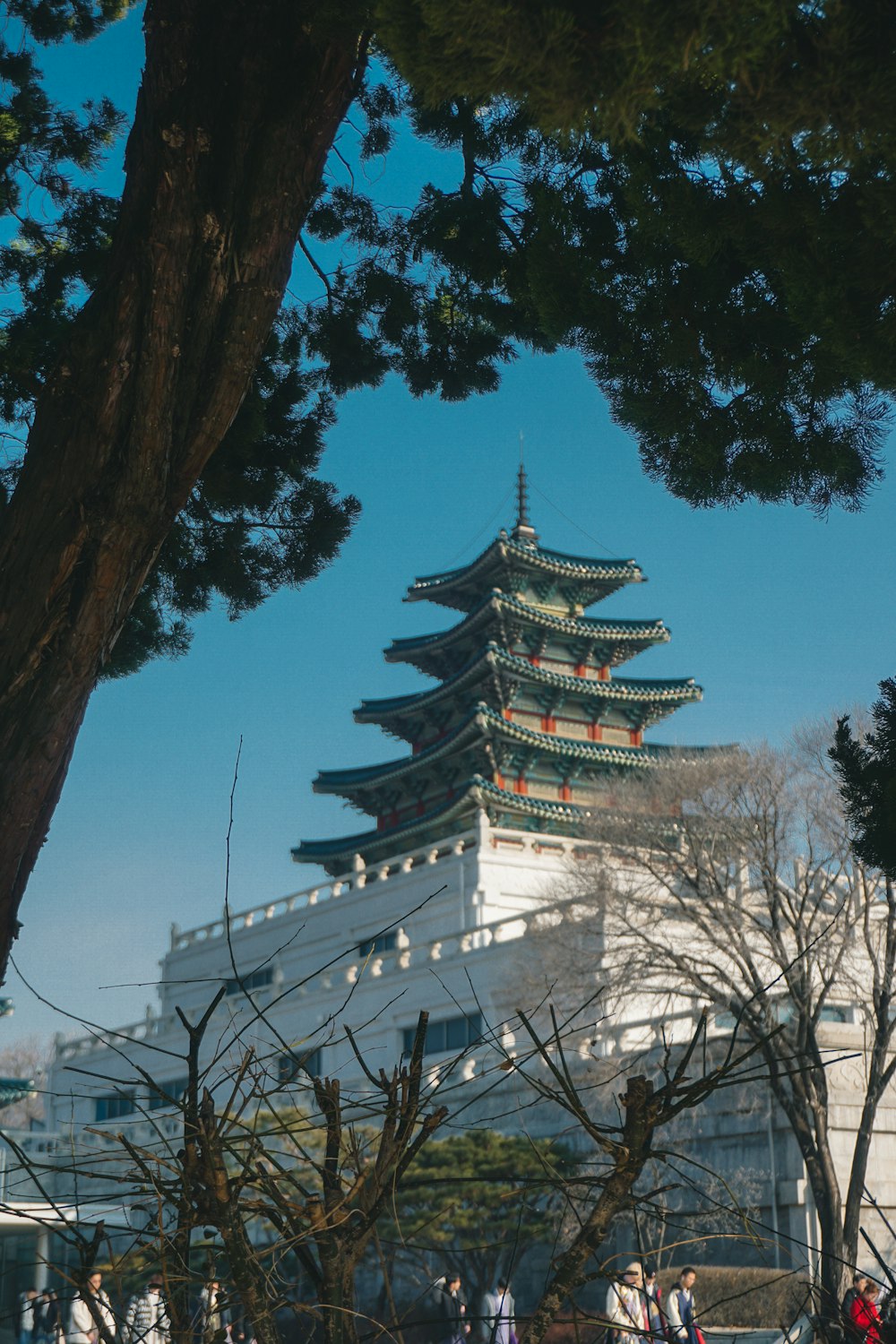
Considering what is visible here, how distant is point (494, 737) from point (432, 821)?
2578 mm

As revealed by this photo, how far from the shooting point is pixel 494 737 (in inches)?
1264

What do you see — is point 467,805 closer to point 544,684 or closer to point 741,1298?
point 544,684

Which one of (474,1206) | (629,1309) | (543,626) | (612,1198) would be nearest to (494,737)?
(543,626)

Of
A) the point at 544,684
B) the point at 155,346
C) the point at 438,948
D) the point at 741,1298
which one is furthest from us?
the point at 544,684

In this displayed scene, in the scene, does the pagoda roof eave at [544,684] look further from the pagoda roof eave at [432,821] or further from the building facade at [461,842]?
the pagoda roof eave at [432,821]

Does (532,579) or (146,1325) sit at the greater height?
(532,579)

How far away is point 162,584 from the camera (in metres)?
6.30

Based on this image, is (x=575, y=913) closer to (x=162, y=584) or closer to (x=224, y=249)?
(x=162, y=584)

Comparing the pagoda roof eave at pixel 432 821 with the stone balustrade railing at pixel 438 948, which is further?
the pagoda roof eave at pixel 432 821

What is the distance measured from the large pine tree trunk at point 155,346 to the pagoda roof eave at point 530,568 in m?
31.0

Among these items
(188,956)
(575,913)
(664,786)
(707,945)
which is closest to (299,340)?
(664,786)

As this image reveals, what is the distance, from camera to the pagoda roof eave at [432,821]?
30.9 m

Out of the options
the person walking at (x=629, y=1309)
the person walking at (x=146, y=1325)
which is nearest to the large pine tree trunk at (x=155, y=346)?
the person walking at (x=146, y=1325)

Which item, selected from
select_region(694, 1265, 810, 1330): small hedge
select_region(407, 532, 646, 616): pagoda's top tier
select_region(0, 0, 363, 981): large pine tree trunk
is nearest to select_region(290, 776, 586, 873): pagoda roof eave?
Answer: select_region(407, 532, 646, 616): pagoda's top tier
